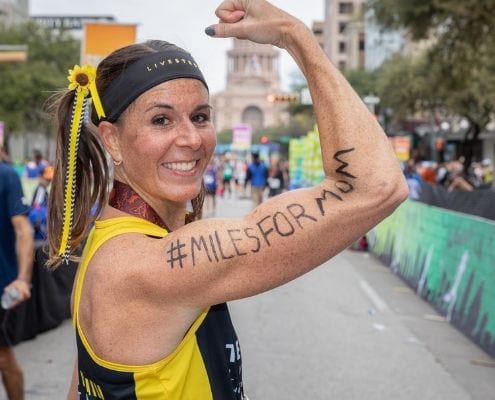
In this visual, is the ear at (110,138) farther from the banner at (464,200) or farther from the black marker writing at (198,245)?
the banner at (464,200)

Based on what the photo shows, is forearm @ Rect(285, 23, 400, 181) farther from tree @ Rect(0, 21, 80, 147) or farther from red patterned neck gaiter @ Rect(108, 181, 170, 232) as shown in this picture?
tree @ Rect(0, 21, 80, 147)

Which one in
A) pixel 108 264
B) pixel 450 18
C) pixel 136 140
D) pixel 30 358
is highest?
pixel 450 18

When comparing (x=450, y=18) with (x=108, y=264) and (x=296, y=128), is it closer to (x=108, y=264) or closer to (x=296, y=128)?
(x=108, y=264)

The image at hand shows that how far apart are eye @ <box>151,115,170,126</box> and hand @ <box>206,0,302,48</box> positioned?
0.77 feet

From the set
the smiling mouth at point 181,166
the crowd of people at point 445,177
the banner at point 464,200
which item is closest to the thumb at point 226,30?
the smiling mouth at point 181,166

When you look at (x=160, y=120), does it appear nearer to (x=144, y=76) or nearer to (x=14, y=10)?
(x=144, y=76)

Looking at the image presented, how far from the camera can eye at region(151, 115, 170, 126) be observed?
168 cm

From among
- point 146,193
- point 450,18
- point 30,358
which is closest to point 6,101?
point 450,18

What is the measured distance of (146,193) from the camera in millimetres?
1773

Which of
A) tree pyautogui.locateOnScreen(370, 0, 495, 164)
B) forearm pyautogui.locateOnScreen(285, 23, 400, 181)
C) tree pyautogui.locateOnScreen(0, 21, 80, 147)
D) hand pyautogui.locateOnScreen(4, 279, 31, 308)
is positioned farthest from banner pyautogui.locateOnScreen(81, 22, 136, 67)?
tree pyautogui.locateOnScreen(0, 21, 80, 147)

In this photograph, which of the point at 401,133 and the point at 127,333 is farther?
the point at 401,133

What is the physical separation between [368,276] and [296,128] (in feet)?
223

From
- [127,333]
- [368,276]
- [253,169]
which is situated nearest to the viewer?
[127,333]

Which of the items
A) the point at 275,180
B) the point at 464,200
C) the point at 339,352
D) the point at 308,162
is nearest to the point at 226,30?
the point at 339,352
